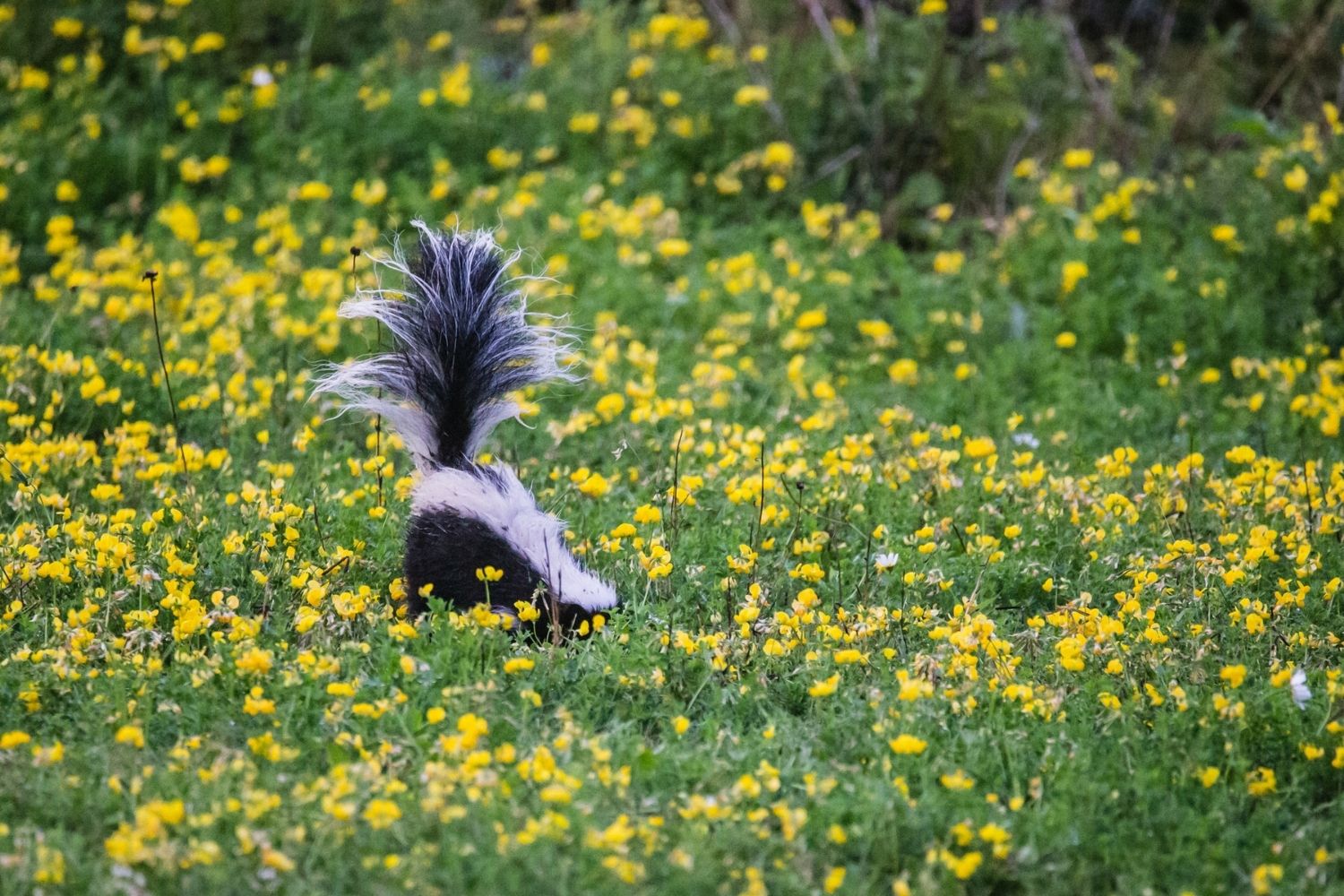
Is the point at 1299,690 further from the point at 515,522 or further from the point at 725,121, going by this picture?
the point at 725,121

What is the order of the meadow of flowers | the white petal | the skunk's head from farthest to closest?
the skunk's head
the white petal
the meadow of flowers

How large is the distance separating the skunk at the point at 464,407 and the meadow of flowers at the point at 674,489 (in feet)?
0.52

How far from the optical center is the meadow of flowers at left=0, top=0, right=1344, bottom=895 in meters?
2.97

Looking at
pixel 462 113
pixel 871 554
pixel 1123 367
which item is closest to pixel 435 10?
pixel 462 113

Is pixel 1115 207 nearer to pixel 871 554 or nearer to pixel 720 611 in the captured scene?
pixel 871 554

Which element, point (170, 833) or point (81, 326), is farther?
point (81, 326)

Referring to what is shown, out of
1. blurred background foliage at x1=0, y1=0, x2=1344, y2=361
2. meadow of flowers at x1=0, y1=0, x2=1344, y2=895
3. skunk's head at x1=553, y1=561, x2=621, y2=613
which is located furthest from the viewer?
blurred background foliage at x1=0, y1=0, x2=1344, y2=361

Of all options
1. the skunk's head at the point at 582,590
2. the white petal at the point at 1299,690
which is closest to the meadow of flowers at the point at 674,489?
the white petal at the point at 1299,690

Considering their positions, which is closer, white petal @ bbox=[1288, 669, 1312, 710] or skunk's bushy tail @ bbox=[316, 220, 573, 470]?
white petal @ bbox=[1288, 669, 1312, 710]

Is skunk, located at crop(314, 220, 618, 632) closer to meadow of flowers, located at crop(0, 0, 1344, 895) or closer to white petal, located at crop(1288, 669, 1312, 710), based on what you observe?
meadow of flowers, located at crop(0, 0, 1344, 895)

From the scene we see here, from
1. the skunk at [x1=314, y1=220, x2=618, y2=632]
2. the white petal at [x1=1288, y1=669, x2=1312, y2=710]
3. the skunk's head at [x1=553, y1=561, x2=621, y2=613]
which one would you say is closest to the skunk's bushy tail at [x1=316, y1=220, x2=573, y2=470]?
the skunk at [x1=314, y1=220, x2=618, y2=632]

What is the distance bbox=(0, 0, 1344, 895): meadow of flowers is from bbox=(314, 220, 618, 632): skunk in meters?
0.16

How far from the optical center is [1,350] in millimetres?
5273

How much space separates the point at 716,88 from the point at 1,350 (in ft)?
12.9
